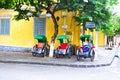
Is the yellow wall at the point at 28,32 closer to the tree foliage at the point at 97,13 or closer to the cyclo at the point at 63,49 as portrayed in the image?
the cyclo at the point at 63,49

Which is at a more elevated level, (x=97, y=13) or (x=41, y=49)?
(x=97, y=13)

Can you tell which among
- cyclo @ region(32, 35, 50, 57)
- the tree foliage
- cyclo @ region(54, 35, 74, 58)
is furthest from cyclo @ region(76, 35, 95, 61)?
cyclo @ region(32, 35, 50, 57)

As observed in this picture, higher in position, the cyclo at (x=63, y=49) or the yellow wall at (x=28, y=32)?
the yellow wall at (x=28, y=32)

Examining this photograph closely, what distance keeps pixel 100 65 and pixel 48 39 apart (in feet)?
25.1

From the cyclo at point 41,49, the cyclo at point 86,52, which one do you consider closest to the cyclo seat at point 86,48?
the cyclo at point 86,52

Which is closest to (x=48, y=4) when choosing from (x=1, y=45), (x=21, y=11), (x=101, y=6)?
(x=21, y=11)

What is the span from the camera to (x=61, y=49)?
22.3m

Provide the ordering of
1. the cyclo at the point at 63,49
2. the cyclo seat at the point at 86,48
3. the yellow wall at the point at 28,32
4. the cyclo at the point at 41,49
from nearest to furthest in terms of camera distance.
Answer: the cyclo seat at the point at 86,48
the cyclo at the point at 63,49
the cyclo at the point at 41,49
the yellow wall at the point at 28,32

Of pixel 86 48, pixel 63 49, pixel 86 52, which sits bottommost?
pixel 86 52

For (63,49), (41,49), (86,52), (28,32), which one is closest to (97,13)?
(86,52)

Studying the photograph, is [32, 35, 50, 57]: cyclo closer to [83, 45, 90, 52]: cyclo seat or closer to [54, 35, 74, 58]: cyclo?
[54, 35, 74, 58]: cyclo

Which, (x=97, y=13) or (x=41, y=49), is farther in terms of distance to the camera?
(x=41, y=49)

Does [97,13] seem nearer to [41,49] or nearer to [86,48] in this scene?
[86,48]

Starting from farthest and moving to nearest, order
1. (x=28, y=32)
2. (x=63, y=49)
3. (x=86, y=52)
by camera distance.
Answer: (x=28, y=32)
(x=63, y=49)
(x=86, y=52)
